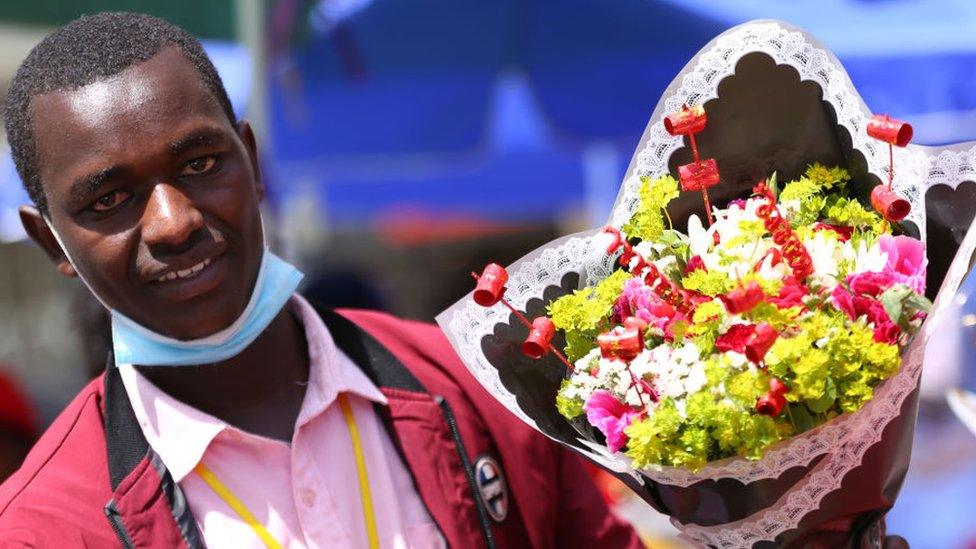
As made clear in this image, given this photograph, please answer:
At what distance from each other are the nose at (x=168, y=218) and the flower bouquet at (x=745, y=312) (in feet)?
1.45

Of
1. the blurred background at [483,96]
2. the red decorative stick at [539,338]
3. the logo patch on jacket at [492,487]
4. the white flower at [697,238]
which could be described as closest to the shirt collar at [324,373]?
the logo patch on jacket at [492,487]

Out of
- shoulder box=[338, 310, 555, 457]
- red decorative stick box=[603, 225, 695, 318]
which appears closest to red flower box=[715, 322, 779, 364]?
red decorative stick box=[603, 225, 695, 318]

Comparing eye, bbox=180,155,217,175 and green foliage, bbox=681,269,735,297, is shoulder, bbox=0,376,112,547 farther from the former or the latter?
green foliage, bbox=681,269,735,297

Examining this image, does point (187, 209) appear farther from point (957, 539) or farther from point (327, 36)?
point (327, 36)

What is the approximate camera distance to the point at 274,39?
545 cm

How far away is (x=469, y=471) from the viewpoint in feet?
7.21

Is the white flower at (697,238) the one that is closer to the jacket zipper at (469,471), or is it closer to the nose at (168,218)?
the jacket zipper at (469,471)

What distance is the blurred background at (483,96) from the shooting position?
426 cm

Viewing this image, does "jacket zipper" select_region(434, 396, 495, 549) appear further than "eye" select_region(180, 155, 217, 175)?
Yes

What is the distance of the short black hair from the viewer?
2.04 meters

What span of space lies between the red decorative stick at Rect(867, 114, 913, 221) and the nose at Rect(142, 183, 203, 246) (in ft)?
3.49

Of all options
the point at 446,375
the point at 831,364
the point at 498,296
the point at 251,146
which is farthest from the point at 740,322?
the point at 251,146

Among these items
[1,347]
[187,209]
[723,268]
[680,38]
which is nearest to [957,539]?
[680,38]

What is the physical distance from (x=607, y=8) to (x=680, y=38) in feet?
1.09
